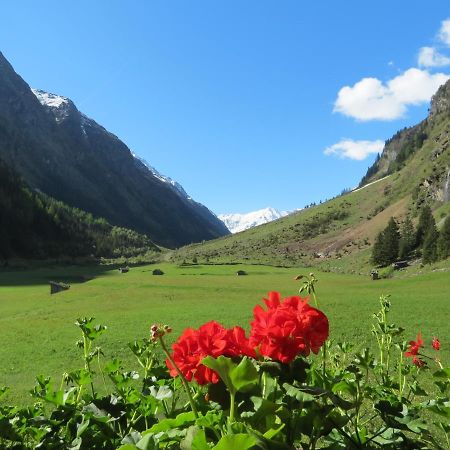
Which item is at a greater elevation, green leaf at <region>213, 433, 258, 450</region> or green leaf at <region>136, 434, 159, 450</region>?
green leaf at <region>213, 433, 258, 450</region>

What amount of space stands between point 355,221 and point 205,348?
136m

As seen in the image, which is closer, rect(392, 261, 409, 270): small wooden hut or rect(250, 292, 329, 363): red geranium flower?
rect(250, 292, 329, 363): red geranium flower

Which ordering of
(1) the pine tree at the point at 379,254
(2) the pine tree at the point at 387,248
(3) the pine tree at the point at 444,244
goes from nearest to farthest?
(3) the pine tree at the point at 444,244
(2) the pine tree at the point at 387,248
(1) the pine tree at the point at 379,254

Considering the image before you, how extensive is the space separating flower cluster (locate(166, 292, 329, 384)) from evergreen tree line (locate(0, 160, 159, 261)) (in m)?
130

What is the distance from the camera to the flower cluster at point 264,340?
2.35 metres

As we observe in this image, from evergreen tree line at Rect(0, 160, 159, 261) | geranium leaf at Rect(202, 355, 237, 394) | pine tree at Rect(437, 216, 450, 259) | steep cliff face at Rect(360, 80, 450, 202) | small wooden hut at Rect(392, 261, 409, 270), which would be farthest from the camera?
evergreen tree line at Rect(0, 160, 159, 261)

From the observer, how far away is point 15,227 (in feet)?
452

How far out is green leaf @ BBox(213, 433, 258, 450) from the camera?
1.54 metres

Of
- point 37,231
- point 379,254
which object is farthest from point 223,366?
point 37,231

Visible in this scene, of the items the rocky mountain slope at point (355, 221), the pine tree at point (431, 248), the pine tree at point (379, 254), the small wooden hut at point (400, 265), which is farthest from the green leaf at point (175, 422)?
the rocky mountain slope at point (355, 221)

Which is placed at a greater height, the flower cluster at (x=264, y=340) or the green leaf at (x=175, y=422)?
the flower cluster at (x=264, y=340)

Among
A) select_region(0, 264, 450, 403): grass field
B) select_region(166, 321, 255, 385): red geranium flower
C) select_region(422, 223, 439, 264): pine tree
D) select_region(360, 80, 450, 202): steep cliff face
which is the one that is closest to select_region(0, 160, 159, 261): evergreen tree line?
select_region(0, 264, 450, 403): grass field

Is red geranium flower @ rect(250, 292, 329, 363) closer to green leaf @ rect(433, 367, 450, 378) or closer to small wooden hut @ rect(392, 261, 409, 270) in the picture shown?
green leaf @ rect(433, 367, 450, 378)

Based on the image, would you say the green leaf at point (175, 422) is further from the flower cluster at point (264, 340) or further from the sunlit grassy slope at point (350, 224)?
the sunlit grassy slope at point (350, 224)
